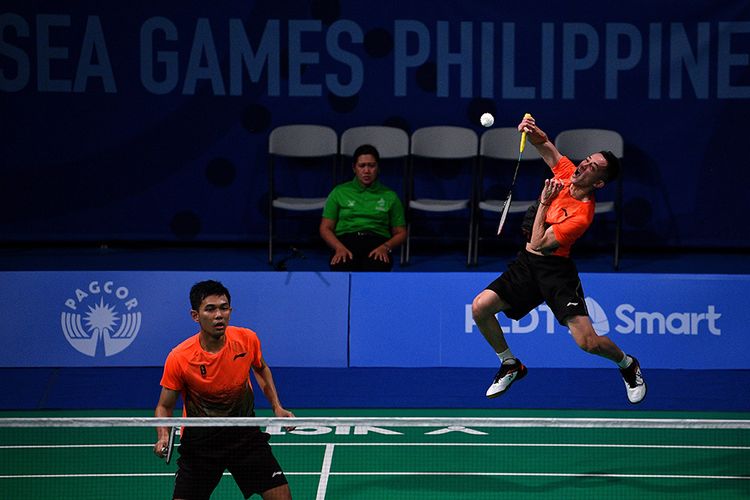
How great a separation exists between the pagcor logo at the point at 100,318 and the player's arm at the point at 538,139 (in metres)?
3.90

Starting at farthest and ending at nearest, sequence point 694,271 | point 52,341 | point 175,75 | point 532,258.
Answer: point 175,75 → point 694,271 → point 52,341 → point 532,258

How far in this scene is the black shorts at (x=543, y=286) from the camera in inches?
286

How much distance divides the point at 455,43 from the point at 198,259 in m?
3.39

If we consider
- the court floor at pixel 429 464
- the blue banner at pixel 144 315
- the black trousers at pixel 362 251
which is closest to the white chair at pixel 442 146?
the black trousers at pixel 362 251

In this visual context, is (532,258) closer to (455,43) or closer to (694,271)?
(694,271)

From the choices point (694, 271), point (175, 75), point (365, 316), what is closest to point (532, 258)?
point (365, 316)

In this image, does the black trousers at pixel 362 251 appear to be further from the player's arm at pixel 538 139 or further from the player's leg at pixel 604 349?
the player's leg at pixel 604 349

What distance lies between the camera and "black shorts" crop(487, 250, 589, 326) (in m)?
7.27

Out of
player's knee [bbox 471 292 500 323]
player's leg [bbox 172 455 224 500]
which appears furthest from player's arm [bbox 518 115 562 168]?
player's leg [bbox 172 455 224 500]

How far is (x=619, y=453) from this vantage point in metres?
7.74

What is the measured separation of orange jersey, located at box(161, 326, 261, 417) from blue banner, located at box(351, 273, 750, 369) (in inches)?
160

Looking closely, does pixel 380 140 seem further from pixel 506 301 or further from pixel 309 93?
pixel 506 301

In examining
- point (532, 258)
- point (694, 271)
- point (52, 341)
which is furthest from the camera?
point (694, 271)

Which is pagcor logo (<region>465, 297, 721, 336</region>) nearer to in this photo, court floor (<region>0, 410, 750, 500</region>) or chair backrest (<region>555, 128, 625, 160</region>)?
court floor (<region>0, 410, 750, 500</region>)
